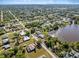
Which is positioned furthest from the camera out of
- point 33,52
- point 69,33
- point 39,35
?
point 69,33

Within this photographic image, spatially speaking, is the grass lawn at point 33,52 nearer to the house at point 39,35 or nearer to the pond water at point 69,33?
the house at point 39,35

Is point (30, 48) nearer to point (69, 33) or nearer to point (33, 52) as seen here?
point (33, 52)

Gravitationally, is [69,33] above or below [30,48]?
above

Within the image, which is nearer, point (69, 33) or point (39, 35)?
point (39, 35)

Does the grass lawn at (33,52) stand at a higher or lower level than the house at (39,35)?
lower

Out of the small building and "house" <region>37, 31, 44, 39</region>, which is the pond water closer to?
"house" <region>37, 31, 44, 39</region>

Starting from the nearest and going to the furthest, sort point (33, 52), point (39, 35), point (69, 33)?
point (33, 52), point (39, 35), point (69, 33)

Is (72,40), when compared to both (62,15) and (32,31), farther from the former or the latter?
(32,31)

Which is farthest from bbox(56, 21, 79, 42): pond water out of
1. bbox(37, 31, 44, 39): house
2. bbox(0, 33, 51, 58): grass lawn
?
bbox(0, 33, 51, 58): grass lawn

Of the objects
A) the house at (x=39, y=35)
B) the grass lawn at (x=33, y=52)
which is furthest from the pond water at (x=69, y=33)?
the grass lawn at (x=33, y=52)

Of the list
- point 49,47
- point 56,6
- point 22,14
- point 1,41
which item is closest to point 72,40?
point 49,47

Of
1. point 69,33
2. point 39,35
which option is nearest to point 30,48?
point 39,35
